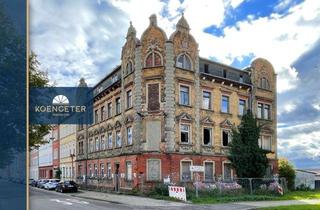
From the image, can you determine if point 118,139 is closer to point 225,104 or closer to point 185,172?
point 185,172

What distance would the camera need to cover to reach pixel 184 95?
87.4ft

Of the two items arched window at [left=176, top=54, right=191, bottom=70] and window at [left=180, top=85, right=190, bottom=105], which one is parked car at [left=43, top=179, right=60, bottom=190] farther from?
arched window at [left=176, top=54, right=191, bottom=70]

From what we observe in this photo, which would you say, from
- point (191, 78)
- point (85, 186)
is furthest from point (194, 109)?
point (85, 186)

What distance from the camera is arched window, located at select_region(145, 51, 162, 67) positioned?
26031 millimetres

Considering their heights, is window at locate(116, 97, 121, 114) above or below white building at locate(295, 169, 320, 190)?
above

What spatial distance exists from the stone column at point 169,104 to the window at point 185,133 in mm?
809

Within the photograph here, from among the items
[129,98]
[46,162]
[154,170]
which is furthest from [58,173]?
[154,170]

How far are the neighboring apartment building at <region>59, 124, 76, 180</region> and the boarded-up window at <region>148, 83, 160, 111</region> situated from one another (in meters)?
16.2

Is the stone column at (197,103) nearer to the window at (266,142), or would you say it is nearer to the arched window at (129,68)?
the arched window at (129,68)

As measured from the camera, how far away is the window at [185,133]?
26.2 metres

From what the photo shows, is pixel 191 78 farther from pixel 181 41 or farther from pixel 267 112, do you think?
pixel 267 112

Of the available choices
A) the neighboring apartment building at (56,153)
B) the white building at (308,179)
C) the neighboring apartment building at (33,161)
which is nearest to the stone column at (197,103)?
the neighboring apartment building at (33,161)

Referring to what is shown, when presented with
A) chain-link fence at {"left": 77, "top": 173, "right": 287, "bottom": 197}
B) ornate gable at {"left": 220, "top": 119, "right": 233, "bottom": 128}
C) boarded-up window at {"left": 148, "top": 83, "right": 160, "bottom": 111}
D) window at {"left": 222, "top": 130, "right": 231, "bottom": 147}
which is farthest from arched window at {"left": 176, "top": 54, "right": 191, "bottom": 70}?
chain-link fence at {"left": 77, "top": 173, "right": 287, "bottom": 197}

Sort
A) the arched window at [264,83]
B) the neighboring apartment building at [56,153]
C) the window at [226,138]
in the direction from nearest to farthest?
1. the window at [226,138]
2. the arched window at [264,83]
3. the neighboring apartment building at [56,153]
